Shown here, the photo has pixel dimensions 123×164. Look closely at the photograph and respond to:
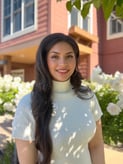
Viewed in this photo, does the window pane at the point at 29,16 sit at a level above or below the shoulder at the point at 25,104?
above

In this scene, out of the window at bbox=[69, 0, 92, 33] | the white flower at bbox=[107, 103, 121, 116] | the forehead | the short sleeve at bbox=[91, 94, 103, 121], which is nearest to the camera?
the forehead

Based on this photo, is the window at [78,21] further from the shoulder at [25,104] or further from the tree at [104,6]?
the shoulder at [25,104]

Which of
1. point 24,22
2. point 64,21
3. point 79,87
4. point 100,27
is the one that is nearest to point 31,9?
point 24,22

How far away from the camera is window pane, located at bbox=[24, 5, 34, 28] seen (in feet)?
39.3

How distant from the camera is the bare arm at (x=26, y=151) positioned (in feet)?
6.09

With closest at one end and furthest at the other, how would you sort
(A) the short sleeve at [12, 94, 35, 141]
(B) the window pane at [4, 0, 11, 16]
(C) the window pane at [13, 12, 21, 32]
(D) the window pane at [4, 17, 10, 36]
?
(A) the short sleeve at [12, 94, 35, 141] < (C) the window pane at [13, 12, 21, 32] < (D) the window pane at [4, 17, 10, 36] < (B) the window pane at [4, 0, 11, 16]

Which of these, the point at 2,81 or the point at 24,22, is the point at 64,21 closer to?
the point at 24,22

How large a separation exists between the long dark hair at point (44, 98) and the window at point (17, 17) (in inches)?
384

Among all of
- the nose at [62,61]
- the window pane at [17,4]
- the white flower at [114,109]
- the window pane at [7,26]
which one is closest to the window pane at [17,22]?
the window pane at [17,4]

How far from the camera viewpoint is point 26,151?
185cm

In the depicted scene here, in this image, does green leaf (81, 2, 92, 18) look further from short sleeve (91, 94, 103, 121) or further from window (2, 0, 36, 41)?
window (2, 0, 36, 41)

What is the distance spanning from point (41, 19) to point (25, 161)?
31.7ft

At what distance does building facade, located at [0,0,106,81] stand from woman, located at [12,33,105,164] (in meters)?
8.77

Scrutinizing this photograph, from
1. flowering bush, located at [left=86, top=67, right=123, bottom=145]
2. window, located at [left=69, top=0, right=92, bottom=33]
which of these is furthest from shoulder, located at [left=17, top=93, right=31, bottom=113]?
window, located at [left=69, top=0, right=92, bottom=33]
